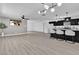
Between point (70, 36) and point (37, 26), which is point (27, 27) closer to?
point (37, 26)

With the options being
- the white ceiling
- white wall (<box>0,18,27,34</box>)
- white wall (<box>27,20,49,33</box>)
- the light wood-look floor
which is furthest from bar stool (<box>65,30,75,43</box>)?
white wall (<box>27,20,49,33</box>)

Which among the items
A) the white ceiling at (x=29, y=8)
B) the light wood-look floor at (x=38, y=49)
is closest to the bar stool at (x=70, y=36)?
the light wood-look floor at (x=38, y=49)

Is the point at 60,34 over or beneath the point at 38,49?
over

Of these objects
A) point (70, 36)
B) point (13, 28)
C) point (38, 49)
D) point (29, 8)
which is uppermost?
point (29, 8)

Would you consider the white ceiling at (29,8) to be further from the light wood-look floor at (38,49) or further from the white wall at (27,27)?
the white wall at (27,27)

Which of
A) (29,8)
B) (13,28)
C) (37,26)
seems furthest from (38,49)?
(37,26)

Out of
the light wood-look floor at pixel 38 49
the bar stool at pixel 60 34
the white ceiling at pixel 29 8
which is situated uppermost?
the white ceiling at pixel 29 8

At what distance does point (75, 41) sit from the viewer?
7.95 m

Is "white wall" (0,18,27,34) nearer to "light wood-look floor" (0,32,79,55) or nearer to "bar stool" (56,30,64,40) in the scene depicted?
"bar stool" (56,30,64,40)

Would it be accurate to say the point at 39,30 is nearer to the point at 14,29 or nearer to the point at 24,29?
the point at 24,29

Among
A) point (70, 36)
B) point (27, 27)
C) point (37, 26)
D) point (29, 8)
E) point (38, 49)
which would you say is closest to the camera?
point (38, 49)

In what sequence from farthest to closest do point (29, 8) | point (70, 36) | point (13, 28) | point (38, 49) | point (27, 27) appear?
1. point (27, 27)
2. point (13, 28)
3. point (70, 36)
4. point (29, 8)
5. point (38, 49)

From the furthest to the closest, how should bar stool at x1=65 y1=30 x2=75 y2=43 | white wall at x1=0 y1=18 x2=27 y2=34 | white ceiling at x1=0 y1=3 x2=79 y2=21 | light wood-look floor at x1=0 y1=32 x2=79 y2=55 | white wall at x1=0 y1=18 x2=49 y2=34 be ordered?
white wall at x1=0 y1=18 x2=49 y2=34 < white wall at x1=0 y1=18 x2=27 y2=34 < bar stool at x1=65 y1=30 x2=75 y2=43 < white ceiling at x1=0 y1=3 x2=79 y2=21 < light wood-look floor at x1=0 y1=32 x2=79 y2=55

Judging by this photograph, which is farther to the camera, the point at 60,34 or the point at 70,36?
the point at 60,34
